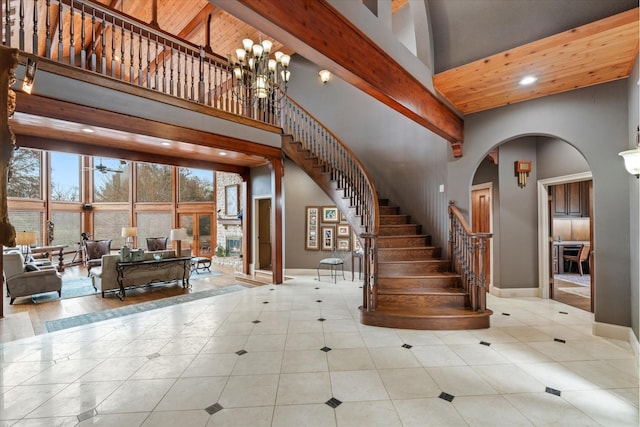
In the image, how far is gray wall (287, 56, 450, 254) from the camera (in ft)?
17.1

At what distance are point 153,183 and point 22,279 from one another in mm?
6528

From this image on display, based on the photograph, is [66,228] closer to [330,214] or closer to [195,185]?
[195,185]

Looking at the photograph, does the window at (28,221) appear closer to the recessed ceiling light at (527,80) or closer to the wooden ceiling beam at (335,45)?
the wooden ceiling beam at (335,45)

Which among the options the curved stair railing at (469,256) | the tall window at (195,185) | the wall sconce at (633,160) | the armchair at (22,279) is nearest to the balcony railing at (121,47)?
the armchair at (22,279)

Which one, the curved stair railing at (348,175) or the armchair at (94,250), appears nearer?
the curved stair railing at (348,175)

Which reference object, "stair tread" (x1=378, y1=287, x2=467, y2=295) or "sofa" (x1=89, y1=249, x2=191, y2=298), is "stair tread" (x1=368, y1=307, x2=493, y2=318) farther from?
"sofa" (x1=89, y1=249, x2=191, y2=298)

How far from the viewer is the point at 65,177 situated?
388 inches

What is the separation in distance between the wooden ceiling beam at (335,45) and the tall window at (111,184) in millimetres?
11099

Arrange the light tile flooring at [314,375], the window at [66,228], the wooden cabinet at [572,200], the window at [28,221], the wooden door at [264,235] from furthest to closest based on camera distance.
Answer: the window at [66,228] < the window at [28,221] < the wooden door at [264,235] < the wooden cabinet at [572,200] < the light tile flooring at [314,375]

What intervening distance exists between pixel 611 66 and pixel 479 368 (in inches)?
139

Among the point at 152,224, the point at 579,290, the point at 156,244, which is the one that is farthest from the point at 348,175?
the point at 152,224

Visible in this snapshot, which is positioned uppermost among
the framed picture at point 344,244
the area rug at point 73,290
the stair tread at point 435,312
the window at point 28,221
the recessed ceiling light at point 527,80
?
the recessed ceiling light at point 527,80

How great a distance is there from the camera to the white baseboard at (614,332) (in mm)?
3238

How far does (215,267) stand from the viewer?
9164mm
